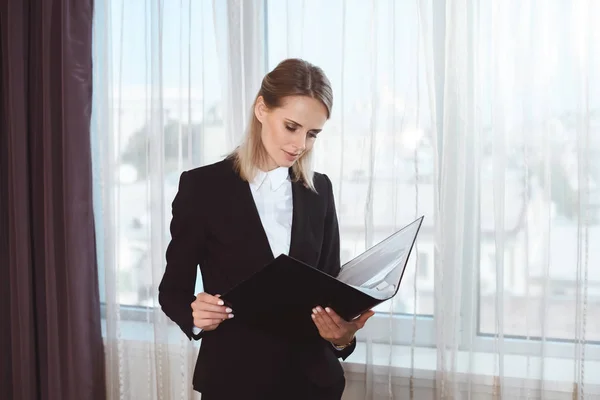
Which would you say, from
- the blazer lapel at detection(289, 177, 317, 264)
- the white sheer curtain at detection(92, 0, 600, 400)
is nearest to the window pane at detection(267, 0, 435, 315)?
the white sheer curtain at detection(92, 0, 600, 400)

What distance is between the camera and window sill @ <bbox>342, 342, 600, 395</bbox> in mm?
1832

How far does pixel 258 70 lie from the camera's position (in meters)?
2.05

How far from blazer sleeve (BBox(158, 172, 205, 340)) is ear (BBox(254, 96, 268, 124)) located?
194mm

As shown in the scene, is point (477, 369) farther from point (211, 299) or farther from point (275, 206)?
point (211, 299)

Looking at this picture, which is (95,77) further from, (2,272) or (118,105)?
(2,272)

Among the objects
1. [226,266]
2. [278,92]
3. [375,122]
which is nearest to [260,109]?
[278,92]

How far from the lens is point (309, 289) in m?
1.18

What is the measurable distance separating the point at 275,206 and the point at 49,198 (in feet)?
3.42

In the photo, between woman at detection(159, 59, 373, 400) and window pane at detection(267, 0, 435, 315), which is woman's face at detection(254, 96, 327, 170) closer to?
woman at detection(159, 59, 373, 400)

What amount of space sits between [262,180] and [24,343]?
1248 mm

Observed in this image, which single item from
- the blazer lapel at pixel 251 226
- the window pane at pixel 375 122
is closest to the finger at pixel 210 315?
the blazer lapel at pixel 251 226

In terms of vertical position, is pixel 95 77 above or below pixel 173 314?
above

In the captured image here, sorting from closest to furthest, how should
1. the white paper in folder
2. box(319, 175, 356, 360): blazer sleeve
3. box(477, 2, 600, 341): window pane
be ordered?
the white paper in folder, box(319, 175, 356, 360): blazer sleeve, box(477, 2, 600, 341): window pane

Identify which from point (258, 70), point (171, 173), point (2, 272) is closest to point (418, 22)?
point (258, 70)
